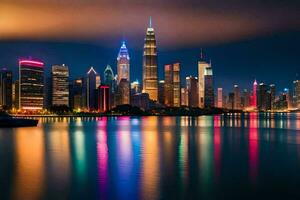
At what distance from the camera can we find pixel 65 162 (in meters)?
25.7

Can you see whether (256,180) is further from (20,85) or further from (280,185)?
(20,85)

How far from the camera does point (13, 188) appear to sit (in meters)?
17.2

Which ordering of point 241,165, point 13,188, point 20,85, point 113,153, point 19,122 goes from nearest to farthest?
point 13,188 → point 241,165 → point 113,153 → point 19,122 → point 20,85

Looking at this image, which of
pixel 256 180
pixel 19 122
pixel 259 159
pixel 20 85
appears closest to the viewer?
pixel 256 180

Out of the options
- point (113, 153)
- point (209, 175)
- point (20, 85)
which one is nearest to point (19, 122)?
point (113, 153)

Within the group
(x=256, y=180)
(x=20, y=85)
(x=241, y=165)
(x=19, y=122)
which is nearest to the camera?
(x=256, y=180)

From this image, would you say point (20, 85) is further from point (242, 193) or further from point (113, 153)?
point (242, 193)

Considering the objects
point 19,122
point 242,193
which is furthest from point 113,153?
point 19,122

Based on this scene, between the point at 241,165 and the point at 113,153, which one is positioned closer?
the point at 241,165

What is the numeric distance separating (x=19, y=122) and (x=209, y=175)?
63.2 meters

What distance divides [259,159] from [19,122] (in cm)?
5915

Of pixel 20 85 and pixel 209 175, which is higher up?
pixel 20 85

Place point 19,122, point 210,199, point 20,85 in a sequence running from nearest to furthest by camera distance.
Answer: point 210,199
point 19,122
point 20,85

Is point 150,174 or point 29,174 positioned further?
point 29,174
